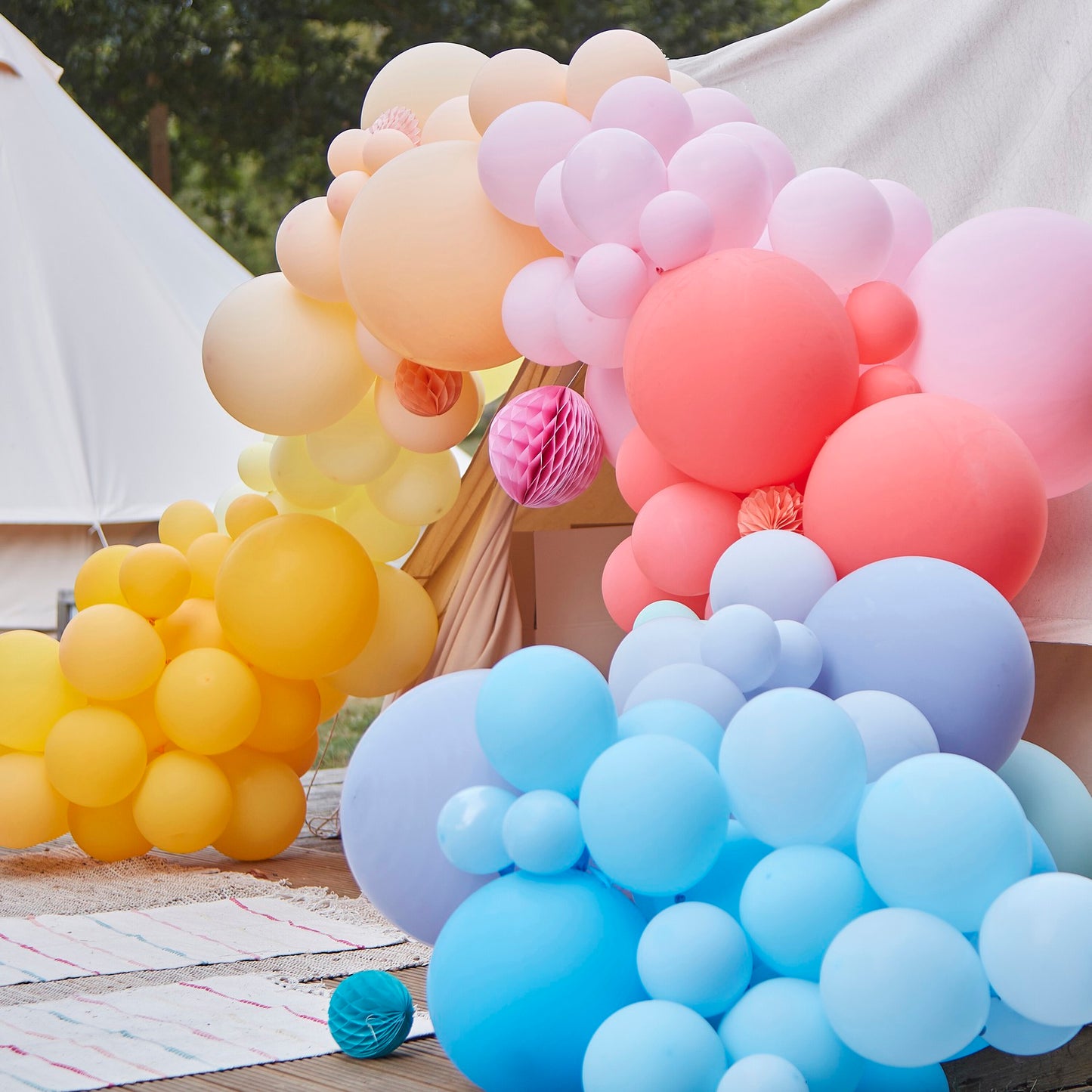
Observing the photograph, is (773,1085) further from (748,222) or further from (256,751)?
(256,751)

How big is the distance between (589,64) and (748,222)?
1.61ft

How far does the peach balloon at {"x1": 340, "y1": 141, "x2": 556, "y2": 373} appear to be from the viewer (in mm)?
2510

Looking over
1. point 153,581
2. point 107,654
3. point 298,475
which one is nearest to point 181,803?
point 107,654

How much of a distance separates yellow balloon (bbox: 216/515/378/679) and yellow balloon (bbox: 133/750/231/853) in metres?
0.28

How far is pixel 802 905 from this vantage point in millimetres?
1436

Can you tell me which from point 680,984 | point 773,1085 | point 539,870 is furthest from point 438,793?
point 773,1085

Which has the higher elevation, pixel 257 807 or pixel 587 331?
pixel 587 331

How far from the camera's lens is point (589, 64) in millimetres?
2510

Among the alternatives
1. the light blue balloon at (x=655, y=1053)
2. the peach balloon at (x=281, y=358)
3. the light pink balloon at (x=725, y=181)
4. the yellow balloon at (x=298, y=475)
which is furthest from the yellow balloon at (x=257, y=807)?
the light blue balloon at (x=655, y=1053)

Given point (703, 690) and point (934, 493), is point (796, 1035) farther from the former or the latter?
point (934, 493)

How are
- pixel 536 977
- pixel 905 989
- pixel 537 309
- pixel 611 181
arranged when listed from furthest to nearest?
pixel 537 309, pixel 611 181, pixel 536 977, pixel 905 989

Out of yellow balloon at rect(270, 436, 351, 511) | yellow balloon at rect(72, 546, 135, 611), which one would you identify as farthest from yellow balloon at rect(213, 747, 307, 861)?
yellow balloon at rect(270, 436, 351, 511)

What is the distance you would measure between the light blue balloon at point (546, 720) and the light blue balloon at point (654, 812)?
0.07m

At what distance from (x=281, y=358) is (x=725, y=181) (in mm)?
1045
